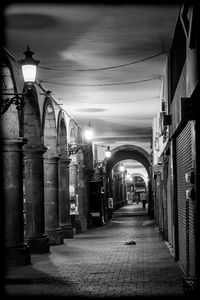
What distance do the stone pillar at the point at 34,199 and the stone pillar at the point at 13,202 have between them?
111 inches

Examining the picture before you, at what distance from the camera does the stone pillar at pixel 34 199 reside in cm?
1688

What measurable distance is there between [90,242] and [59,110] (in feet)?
14.4

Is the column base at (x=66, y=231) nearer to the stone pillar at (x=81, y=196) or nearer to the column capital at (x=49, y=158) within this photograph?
the column capital at (x=49, y=158)

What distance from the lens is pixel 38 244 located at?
1689 centimetres

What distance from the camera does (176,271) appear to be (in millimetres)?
12305

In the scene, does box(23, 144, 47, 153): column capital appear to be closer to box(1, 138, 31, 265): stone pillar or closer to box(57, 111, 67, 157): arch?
box(1, 138, 31, 265): stone pillar

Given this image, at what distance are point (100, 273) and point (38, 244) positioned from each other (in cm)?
490

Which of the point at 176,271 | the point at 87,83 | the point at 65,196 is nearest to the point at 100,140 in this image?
the point at 65,196

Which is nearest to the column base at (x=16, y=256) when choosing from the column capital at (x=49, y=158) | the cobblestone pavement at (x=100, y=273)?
the cobblestone pavement at (x=100, y=273)

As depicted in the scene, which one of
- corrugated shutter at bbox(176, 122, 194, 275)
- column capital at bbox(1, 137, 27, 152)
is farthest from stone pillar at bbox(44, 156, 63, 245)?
corrugated shutter at bbox(176, 122, 194, 275)

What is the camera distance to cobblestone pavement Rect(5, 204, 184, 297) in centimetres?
991

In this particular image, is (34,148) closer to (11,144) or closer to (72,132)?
(11,144)

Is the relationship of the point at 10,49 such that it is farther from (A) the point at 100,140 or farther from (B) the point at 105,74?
(A) the point at 100,140

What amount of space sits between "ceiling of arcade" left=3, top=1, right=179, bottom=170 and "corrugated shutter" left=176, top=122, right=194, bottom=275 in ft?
6.88
